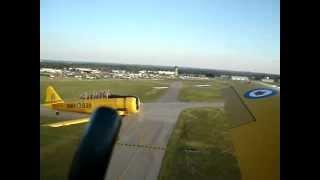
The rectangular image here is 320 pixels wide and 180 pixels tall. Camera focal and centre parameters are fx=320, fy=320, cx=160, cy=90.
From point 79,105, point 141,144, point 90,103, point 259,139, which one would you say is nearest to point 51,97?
point 79,105

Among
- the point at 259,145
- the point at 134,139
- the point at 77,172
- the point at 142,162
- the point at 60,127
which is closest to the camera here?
the point at 77,172

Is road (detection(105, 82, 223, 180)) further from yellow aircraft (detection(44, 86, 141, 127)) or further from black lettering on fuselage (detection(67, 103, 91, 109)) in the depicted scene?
black lettering on fuselage (detection(67, 103, 91, 109))

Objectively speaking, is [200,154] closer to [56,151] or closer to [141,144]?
[141,144]

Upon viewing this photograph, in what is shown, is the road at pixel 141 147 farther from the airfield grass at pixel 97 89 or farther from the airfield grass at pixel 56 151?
the airfield grass at pixel 97 89

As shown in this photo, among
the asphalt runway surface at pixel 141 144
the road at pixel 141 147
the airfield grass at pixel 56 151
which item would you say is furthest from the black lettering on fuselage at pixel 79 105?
the airfield grass at pixel 56 151
